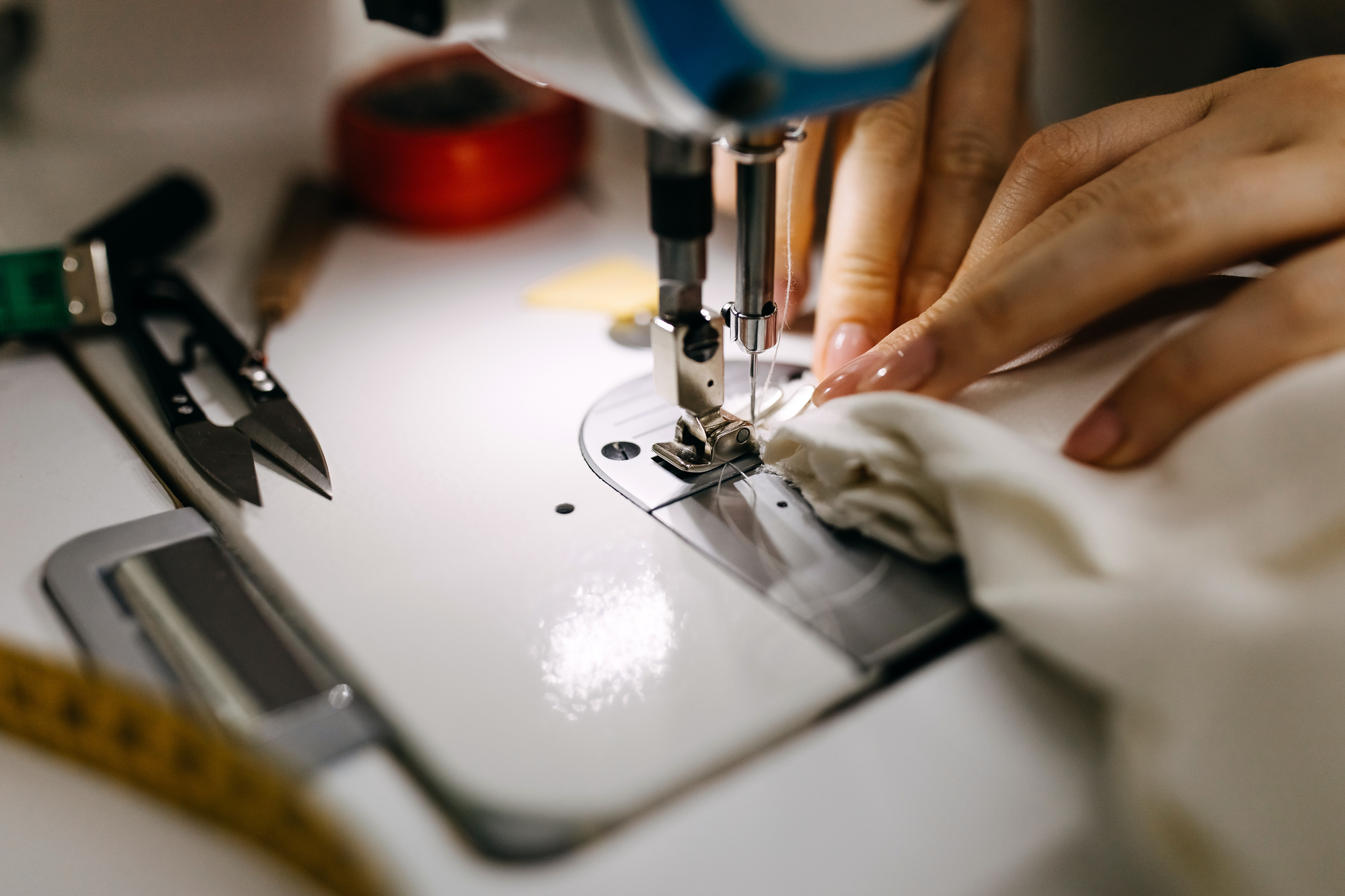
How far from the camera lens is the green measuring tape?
31.6 inches

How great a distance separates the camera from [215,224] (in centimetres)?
107

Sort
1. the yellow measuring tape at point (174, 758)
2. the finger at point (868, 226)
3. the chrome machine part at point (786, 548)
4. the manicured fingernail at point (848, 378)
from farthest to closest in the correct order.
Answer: the finger at point (868, 226) → the manicured fingernail at point (848, 378) → the chrome machine part at point (786, 548) → the yellow measuring tape at point (174, 758)

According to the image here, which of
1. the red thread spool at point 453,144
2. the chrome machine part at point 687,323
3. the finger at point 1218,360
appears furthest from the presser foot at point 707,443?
Result: the red thread spool at point 453,144

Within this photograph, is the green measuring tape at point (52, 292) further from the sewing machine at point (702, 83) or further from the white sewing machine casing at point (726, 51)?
the white sewing machine casing at point (726, 51)

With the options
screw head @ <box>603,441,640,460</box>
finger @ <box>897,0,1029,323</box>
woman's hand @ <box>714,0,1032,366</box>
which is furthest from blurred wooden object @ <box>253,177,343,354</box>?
finger @ <box>897,0,1029,323</box>

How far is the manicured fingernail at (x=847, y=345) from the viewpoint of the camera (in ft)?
2.34

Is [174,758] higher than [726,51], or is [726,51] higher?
[726,51]

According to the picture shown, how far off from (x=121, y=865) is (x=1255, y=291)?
637 millimetres

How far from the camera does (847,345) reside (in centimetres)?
72

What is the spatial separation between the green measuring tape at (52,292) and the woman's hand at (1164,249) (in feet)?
2.08

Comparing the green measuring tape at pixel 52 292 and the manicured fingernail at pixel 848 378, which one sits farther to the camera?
the green measuring tape at pixel 52 292

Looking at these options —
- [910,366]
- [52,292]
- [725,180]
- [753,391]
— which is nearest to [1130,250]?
[910,366]

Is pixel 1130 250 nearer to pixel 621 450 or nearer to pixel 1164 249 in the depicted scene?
pixel 1164 249

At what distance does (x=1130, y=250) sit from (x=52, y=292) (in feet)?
2.74
